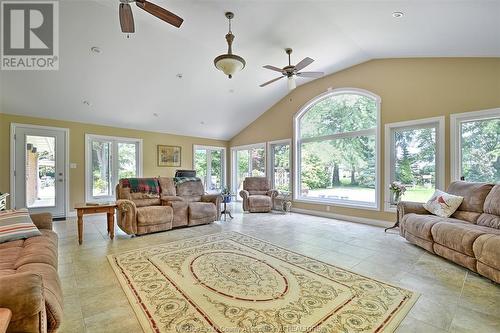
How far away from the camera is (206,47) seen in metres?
4.45

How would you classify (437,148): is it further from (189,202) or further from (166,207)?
(166,207)

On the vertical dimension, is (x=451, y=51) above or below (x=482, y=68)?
above

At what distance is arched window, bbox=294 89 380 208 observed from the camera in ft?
17.1

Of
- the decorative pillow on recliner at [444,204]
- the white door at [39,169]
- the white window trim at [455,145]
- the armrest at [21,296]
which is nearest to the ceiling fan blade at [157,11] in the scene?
the armrest at [21,296]

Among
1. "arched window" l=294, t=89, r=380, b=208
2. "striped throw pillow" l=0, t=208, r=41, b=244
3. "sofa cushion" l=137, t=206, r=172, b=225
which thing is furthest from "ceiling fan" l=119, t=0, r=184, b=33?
"arched window" l=294, t=89, r=380, b=208

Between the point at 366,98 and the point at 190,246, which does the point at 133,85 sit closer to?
A: the point at 190,246

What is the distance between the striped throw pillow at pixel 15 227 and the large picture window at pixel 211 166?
562 cm

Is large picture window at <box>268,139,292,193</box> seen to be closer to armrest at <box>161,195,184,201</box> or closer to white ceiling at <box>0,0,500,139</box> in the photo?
white ceiling at <box>0,0,500,139</box>

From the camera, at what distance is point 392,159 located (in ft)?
15.7

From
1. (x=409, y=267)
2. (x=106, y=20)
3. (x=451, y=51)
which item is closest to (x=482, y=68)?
(x=451, y=51)

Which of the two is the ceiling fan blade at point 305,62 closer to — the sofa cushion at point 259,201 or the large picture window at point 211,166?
the sofa cushion at point 259,201

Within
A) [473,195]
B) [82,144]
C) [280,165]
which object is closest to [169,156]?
[82,144]

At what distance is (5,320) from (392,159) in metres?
5.53

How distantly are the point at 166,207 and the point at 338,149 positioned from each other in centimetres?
423
